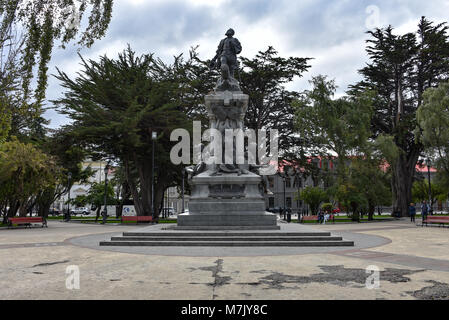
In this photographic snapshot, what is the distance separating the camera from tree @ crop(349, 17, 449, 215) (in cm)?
3378

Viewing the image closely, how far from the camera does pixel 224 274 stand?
6.60m

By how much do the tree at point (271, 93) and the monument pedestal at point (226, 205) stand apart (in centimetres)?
1803

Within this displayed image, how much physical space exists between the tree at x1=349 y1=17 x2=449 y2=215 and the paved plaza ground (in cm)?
2717

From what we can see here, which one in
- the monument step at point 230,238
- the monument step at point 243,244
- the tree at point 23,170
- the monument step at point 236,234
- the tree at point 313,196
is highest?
the tree at point 23,170

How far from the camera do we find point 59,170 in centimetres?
2684

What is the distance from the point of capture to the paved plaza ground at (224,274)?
5.19 m

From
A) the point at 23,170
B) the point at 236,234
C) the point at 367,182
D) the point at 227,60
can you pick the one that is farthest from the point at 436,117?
the point at 23,170

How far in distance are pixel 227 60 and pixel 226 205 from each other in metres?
6.80

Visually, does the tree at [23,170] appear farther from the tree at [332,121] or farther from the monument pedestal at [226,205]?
the tree at [332,121]

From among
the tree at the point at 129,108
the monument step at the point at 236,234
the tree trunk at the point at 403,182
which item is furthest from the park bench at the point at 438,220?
the tree at the point at 129,108
